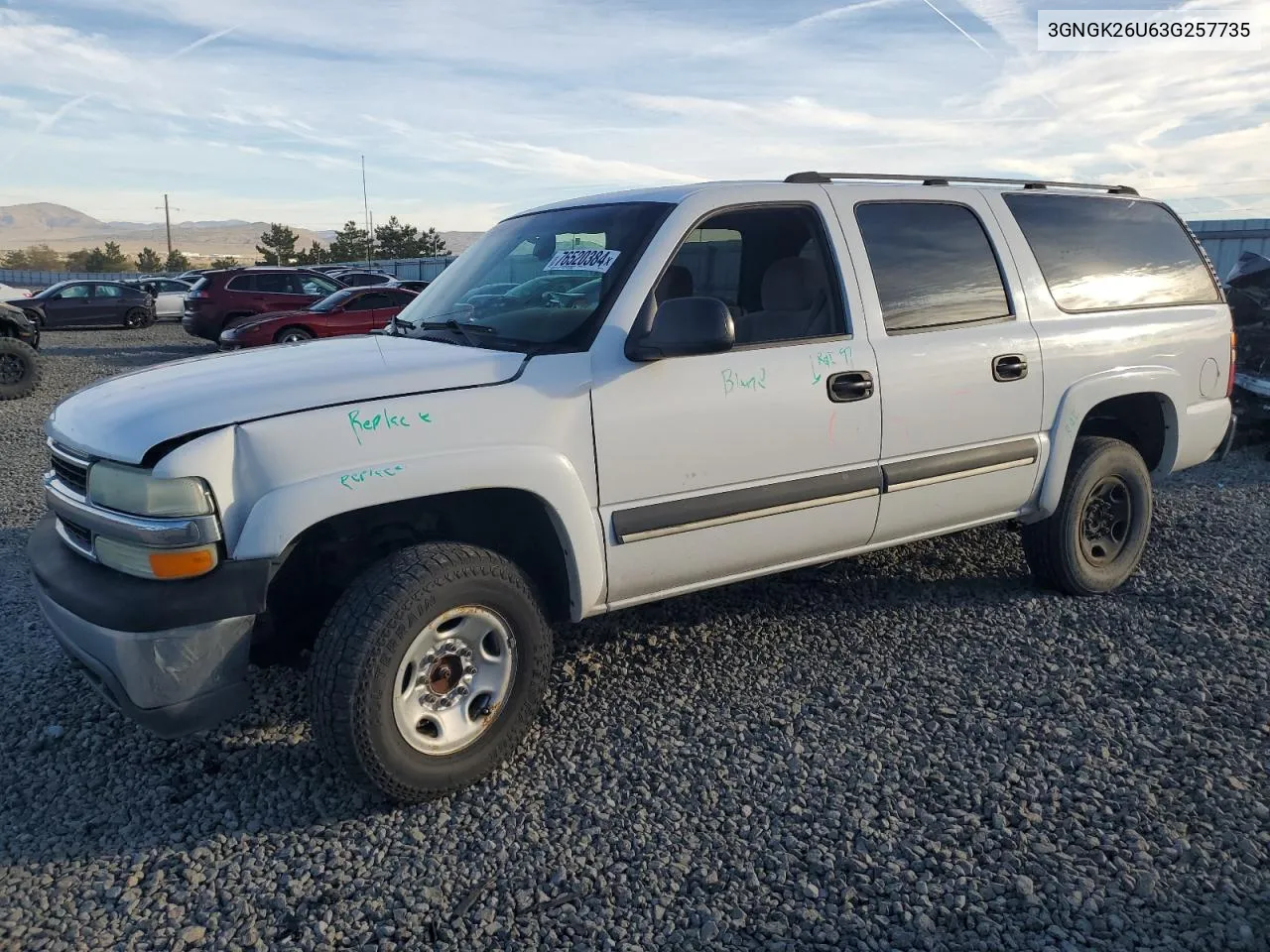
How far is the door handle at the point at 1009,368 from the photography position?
13.6ft

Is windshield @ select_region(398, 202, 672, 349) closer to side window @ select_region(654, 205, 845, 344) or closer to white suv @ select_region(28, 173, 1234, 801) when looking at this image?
white suv @ select_region(28, 173, 1234, 801)

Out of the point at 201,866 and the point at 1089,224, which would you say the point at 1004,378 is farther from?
the point at 201,866

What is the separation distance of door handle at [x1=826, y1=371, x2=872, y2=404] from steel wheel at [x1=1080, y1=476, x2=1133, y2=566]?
1683 mm

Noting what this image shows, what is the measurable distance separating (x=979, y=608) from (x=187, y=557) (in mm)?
3504

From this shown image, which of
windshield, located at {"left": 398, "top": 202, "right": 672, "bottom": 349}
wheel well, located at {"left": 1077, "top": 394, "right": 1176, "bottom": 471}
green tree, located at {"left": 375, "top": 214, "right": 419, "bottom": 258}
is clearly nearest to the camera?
windshield, located at {"left": 398, "top": 202, "right": 672, "bottom": 349}

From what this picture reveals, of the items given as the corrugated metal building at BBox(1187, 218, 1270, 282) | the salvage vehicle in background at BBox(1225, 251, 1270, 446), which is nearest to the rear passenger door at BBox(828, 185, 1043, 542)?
the salvage vehicle in background at BBox(1225, 251, 1270, 446)

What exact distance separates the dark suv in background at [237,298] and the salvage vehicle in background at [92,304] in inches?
264

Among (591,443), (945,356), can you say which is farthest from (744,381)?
(945,356)

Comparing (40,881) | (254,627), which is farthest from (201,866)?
→ (254,627)

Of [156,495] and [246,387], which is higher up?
[246,387]

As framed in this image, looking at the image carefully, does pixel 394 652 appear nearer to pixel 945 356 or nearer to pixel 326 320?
pixel 945 356

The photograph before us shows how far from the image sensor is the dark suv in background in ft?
58.7

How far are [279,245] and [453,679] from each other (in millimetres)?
57807

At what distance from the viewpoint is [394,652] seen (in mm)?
2900
